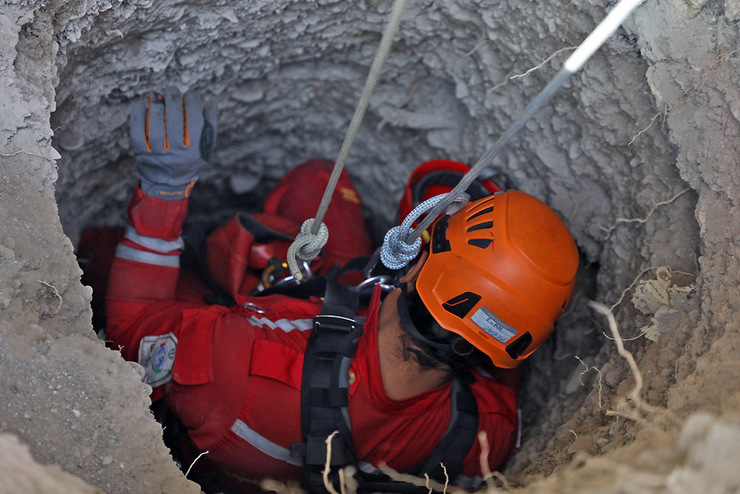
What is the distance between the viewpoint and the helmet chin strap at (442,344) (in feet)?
6.16

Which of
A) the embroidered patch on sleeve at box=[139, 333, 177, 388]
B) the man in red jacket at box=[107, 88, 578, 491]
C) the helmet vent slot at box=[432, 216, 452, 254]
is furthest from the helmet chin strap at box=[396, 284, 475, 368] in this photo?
the embroidered patch on sleeve at box=[139, 333, 177, 388]

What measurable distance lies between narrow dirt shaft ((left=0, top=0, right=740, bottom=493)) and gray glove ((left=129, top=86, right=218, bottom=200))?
24cm

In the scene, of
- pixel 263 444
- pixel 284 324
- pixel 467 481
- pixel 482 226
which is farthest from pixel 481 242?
pixel 263 444

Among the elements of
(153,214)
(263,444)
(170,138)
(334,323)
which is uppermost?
(170,138)

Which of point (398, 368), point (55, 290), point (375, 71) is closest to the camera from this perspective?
point (375, 71)

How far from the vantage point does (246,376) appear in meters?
1.86

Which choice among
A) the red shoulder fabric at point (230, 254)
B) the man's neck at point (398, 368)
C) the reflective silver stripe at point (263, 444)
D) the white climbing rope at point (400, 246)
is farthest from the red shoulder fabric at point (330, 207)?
the reflective silver stripe at point (263, 444)

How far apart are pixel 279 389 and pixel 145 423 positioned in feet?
1.83

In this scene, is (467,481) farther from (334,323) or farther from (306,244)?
(306,244)

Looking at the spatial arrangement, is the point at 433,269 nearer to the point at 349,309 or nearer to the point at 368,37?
the point at 349,309

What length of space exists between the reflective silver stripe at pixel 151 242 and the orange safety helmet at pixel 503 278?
40.5 inches

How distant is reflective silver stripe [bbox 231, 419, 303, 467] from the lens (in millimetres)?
1831

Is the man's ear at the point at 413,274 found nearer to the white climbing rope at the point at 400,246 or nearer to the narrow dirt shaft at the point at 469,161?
the white climbing rope at the point at 400,246

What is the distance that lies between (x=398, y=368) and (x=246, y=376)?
1.72 feet
